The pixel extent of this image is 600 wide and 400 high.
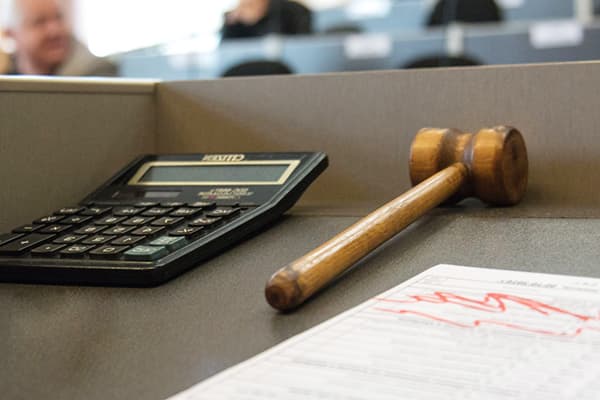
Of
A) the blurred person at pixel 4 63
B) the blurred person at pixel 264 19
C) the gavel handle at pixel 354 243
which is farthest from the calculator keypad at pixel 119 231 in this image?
the blurred person at pixel 264 19

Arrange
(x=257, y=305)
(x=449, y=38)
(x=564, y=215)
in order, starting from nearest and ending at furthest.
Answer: (x=257, y=305)
(x=564, y=215)
(x=449, y=38)

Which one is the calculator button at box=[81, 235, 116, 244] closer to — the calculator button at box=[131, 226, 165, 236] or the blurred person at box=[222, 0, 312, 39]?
the calculator button at box=[131, 226, 165, 236]

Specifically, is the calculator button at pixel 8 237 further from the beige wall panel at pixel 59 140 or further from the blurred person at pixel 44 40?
the blurred person at pixel 44 40

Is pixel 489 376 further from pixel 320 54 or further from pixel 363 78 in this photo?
pixel 320 54

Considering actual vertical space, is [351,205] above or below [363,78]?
below

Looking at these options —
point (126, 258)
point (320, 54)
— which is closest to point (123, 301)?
point (126, 258)

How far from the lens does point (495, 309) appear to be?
44 centimetres

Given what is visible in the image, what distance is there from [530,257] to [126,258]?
0.92 ft

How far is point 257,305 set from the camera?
500 millimetres

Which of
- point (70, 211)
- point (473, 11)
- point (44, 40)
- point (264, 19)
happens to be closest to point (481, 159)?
point (70, 211)

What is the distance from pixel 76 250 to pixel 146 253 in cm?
6

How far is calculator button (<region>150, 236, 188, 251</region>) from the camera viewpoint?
59 centimetres

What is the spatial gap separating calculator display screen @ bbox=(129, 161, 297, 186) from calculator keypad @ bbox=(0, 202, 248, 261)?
6 centimetres

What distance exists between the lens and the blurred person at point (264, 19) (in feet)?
12.2
